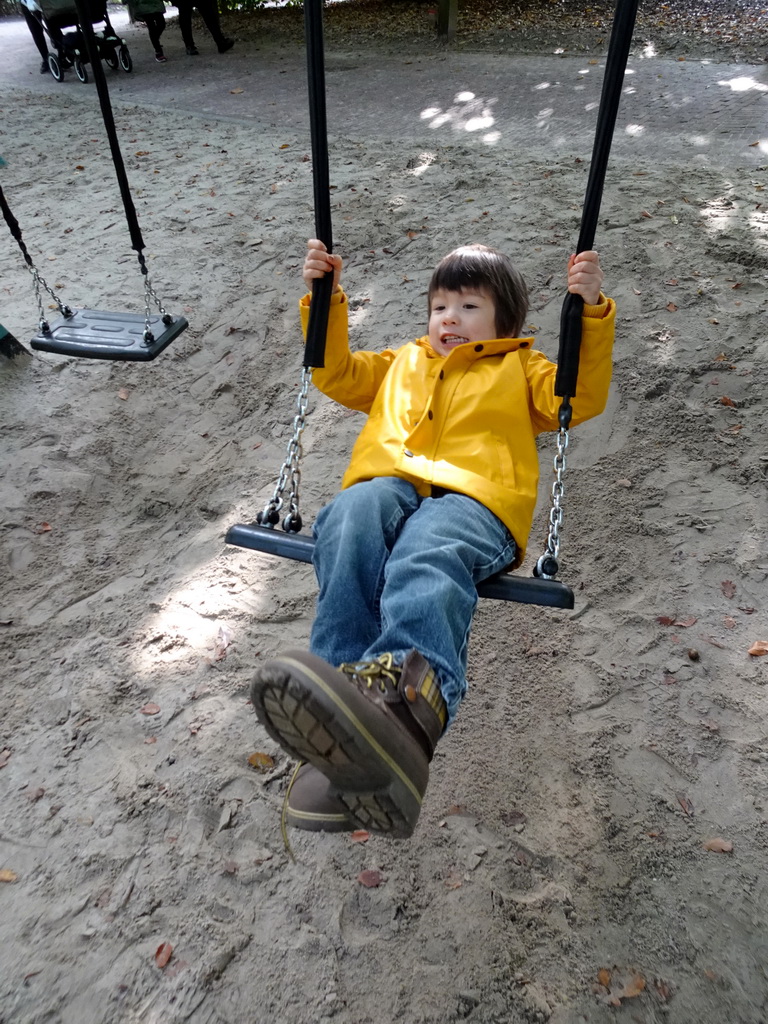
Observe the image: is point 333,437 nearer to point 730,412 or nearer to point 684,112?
point 730,412

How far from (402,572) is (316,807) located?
48cm

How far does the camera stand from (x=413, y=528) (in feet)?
5.58

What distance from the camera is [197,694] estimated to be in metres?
2.30

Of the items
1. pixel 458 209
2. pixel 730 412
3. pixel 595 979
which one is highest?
pixel 458 209

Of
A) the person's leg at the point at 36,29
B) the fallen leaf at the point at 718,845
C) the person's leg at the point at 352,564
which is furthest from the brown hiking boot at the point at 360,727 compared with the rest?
the person's leg at the point at 36,29

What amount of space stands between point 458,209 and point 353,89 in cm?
352

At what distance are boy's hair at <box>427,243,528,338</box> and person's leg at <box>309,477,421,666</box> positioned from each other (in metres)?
0.64

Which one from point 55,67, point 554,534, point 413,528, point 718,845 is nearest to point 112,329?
point 413,528

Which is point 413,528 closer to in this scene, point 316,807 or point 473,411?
point 473,411

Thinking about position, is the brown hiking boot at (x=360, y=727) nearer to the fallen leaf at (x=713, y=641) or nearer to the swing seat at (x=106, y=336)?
the fallen leaf at (x=713, y=641)

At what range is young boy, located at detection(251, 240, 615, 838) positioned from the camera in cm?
131

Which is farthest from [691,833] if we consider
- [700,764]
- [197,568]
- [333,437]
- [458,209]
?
[458,209]

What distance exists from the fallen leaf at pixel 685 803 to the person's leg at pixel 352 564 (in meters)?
0.94

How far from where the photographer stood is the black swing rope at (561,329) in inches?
60.9
